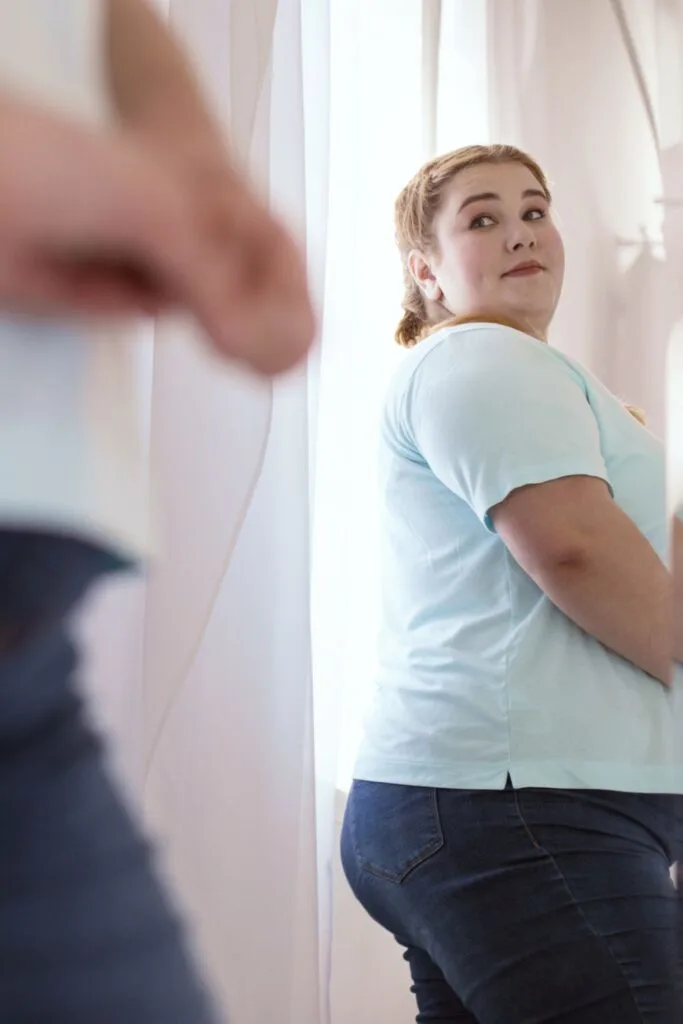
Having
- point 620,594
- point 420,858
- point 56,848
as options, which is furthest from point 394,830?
point 56,848

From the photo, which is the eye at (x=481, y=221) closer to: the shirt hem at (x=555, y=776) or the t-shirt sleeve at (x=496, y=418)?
the t-shirt sleeve at (x=496, y=418)

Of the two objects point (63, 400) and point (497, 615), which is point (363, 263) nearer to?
point (497, 615)

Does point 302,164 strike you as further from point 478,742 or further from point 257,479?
point 478,742

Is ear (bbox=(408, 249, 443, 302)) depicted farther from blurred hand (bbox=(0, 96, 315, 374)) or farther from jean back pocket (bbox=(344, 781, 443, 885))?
blurred hand (bbox=(0, 96, 315, 374))

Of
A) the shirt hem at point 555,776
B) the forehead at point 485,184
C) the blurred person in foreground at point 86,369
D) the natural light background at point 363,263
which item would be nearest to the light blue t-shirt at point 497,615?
the shirt hem at point 555,776

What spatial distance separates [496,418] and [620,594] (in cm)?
17

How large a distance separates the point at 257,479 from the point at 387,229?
0.52 metres

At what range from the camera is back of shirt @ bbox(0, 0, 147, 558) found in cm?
25

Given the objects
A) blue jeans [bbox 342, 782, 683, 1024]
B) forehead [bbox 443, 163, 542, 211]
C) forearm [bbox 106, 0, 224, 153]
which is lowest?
blue jeans [bbox 342, 782, 683, 1024]

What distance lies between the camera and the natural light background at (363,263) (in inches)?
43.4

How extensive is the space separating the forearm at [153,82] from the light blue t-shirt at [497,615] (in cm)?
55

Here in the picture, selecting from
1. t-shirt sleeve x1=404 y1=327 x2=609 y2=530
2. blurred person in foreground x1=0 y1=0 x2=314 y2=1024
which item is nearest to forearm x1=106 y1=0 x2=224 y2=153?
blurred person in foreground x1=0 y1=0 x2=314 y2=1024

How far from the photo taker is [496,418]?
82 centimetres

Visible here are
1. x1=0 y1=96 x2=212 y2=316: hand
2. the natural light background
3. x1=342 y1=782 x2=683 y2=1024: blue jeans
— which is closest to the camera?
x1=0 y1=96 x2=212 y2=316: hand
